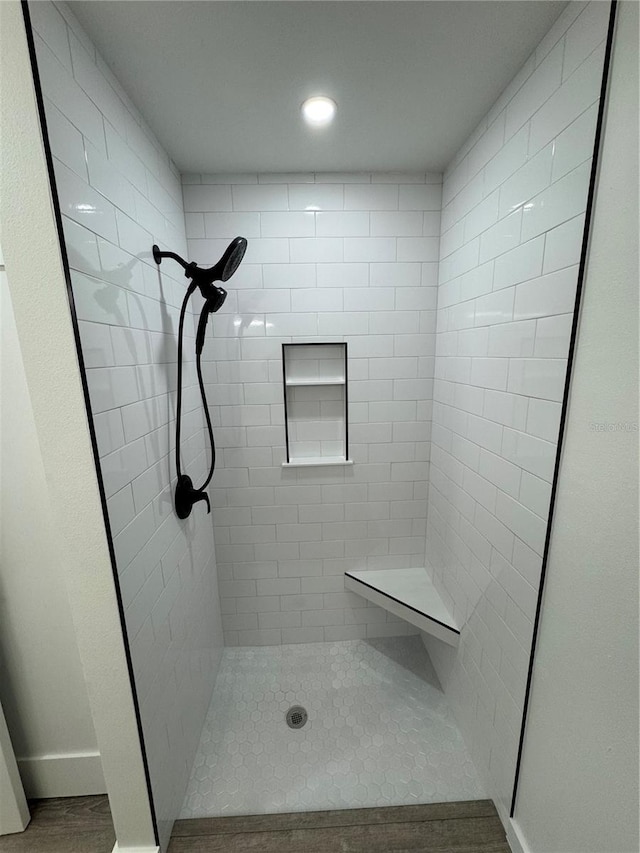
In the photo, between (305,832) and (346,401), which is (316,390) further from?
(305,832)

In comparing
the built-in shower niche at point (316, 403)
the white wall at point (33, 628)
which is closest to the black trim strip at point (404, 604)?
the built-in shower niche at point (316, 403)

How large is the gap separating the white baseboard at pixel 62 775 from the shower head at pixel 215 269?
5.96 ft

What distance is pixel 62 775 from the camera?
1.28m

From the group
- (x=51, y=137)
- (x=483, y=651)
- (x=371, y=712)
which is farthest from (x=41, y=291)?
(x=371, y=712)

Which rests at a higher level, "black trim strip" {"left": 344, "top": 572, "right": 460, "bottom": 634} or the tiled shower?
the tiled shower

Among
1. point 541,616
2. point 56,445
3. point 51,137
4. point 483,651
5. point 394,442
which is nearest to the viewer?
point 51,137

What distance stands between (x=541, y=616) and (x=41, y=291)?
1.58m

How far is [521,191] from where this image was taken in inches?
40.2

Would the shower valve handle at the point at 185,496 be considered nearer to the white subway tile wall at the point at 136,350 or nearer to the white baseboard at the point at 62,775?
the white subway tile wall at the point at 136,350

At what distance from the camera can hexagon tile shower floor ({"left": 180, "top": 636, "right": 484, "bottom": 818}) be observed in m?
1.29

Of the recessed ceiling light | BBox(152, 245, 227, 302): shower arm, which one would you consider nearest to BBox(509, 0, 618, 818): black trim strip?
the recessed ceiling light

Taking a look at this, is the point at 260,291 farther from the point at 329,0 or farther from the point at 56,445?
the point at 56,445

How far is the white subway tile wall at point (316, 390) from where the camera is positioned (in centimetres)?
156

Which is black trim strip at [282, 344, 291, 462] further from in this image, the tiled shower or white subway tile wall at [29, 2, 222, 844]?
white subway tile wall at [29, 2, 222, 844]
